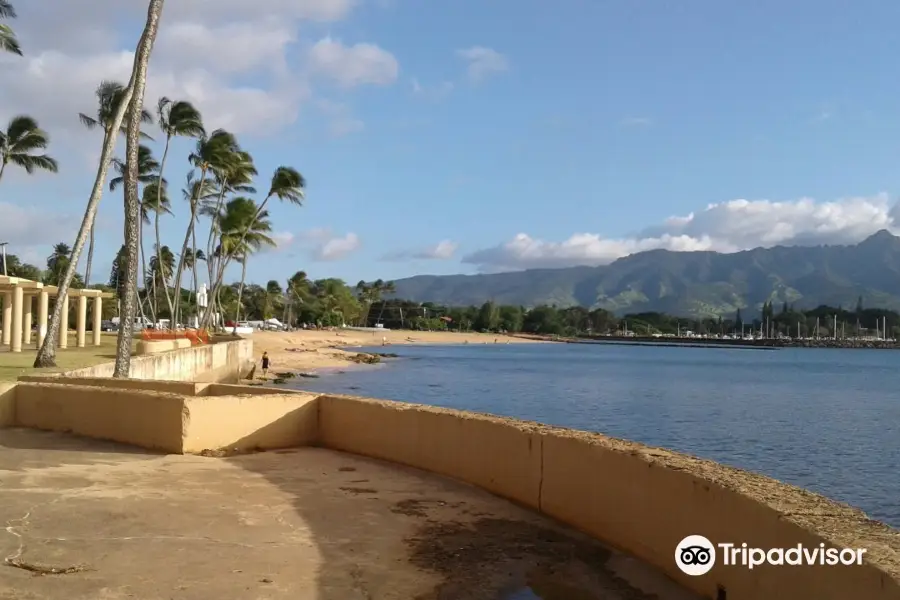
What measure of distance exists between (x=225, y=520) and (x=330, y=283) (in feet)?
451

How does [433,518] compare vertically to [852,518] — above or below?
below

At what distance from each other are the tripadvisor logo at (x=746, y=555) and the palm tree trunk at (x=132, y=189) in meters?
15.3

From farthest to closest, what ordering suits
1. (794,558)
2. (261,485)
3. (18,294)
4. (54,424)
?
1. (18,294)
2. (54,424)
3. (261,485)
4. (794,558)

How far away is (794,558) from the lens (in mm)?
4168

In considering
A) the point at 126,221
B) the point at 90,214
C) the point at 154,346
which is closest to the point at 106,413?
the point at 126,221

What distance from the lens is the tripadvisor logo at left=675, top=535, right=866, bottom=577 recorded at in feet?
12.5

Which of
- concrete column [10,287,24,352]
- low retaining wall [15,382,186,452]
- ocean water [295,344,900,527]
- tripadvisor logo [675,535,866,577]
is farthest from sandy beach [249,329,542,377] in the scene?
tripadvisor logo [675,535,866,577]

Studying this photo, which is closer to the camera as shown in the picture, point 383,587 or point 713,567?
point 713,567

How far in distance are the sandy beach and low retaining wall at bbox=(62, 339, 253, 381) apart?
5150 mm

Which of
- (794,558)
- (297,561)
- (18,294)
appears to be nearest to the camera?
(794,558)

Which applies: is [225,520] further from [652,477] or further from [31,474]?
[652,477]

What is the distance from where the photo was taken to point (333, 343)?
333 ft

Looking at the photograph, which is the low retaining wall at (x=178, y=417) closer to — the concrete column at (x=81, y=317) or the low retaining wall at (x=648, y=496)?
the low retaining wall at (x=648, y=496)

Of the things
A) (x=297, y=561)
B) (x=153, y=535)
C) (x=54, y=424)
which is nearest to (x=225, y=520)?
(x=153, y=535)
